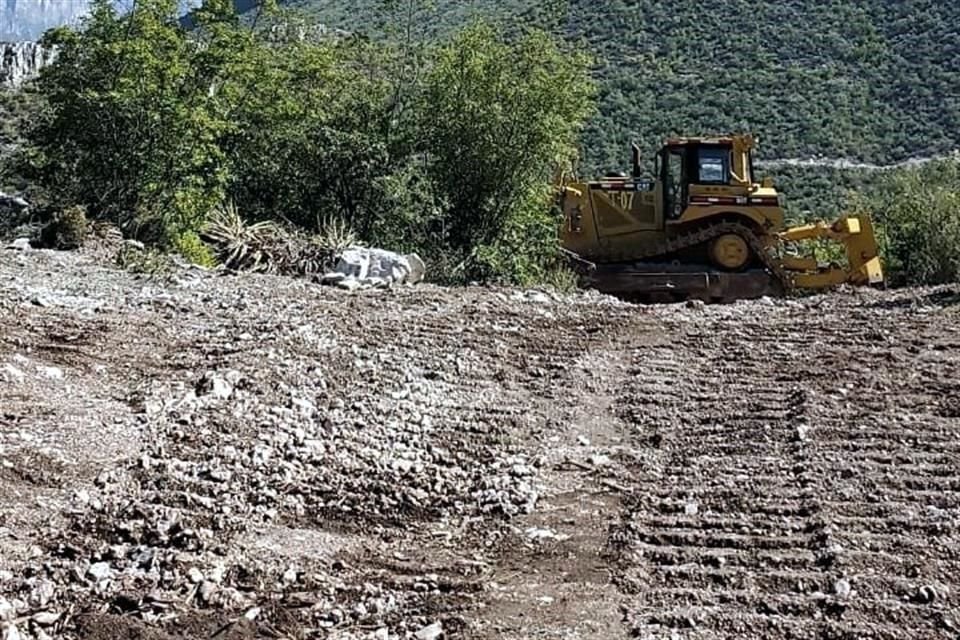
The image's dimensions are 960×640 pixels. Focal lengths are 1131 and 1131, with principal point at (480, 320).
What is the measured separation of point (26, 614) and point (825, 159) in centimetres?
2975

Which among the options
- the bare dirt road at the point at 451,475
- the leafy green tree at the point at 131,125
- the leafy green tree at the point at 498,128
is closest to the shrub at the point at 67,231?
the leafy green tree at the point at 131,125

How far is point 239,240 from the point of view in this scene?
12.0 m

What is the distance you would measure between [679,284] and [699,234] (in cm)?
121

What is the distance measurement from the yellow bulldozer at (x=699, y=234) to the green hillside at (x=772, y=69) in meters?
12.1

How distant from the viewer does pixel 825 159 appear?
101 ft

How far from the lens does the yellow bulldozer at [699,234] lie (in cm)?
1367

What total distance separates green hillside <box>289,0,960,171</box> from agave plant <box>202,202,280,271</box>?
1567 centimetres

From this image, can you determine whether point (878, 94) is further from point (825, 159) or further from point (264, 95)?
point (264, 95)

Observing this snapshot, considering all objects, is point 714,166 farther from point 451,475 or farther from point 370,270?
point 451,475

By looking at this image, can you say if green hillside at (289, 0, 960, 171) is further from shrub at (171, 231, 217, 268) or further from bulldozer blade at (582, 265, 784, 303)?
shrub at (171, 231, 217, 268)

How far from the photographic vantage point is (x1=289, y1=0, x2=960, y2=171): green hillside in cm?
3122

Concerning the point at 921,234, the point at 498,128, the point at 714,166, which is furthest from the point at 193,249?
the point at 921,234

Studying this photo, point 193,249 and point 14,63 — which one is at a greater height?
point 14,63

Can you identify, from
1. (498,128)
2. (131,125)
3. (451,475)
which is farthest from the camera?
(498,128)
